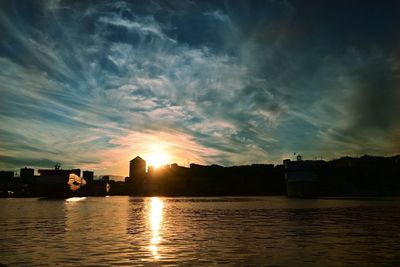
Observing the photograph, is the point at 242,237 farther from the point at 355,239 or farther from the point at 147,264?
the point at 147,264

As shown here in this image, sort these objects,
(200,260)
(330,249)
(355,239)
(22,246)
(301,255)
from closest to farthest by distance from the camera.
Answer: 1. (200,260)
2. (301,255)
3. (330,249)
4. (22,246)
5. (355,239)

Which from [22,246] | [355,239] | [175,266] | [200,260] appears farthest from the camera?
[355,239]

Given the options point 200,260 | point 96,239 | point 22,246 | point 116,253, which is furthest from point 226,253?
point 22,246

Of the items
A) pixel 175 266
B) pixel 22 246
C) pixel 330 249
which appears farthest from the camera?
pixel 22 246

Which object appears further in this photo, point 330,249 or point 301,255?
point 330,249

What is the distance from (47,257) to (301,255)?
14.7 m

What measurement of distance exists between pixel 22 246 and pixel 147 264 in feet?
39.2

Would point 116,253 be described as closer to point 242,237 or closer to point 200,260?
point 200,260

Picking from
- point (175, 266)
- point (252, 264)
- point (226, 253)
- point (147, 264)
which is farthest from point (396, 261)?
point (147, 264)

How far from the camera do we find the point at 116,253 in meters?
22.8

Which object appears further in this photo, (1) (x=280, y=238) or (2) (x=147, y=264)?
(1) (x=280, y=238)

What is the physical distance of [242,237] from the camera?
31.2 metres

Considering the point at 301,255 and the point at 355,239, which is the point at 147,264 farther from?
the point at 355,239

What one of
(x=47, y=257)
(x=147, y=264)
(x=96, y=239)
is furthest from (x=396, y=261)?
(x=96, y=239)
